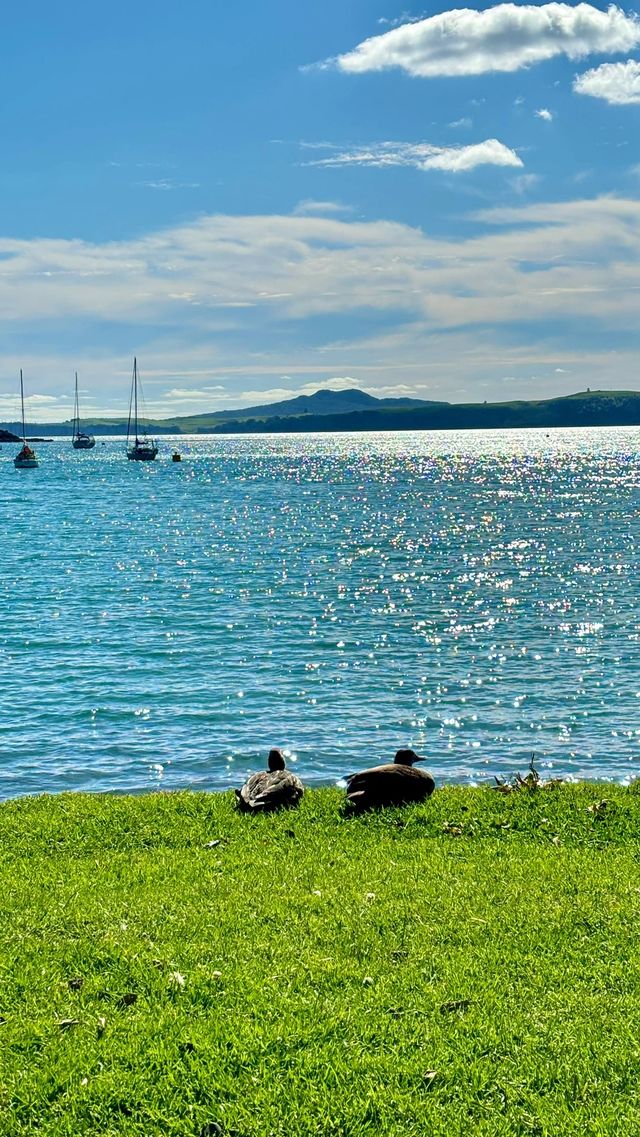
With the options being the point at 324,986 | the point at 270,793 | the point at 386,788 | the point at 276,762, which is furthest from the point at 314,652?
the point at 324,986

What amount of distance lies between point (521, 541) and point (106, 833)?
6531 centimetres

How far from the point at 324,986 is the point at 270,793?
7.60m

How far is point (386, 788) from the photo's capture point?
1655 centimetres

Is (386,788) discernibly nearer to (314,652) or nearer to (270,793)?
(270,793)

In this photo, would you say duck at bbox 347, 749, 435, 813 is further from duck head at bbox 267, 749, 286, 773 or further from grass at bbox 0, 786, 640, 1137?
duck head at bbox 267, 749, 286, 773

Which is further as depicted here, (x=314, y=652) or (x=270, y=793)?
(x=314, y=652)

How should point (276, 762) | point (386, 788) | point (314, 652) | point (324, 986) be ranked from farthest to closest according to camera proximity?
point (314, 652)
point (276, 762)
point (386, 788)
point (324, 986)

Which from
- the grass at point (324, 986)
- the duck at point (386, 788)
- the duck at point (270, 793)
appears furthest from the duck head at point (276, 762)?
the grass at point (324, 986)

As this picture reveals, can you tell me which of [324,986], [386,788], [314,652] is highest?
[324,986]

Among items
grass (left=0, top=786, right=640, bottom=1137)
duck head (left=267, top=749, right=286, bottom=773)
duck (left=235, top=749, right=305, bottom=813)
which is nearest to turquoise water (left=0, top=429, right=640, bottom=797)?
duck head (left=267, top=749, right=286, bottom=773)

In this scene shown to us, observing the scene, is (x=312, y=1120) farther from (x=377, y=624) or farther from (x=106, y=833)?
(x=377, y=624)

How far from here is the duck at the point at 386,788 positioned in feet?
53.9

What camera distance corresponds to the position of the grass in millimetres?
7445

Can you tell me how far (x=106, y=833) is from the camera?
15664mm
